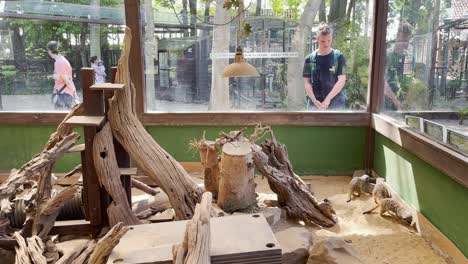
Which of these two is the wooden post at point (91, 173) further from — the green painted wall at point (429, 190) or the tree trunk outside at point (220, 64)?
the green painted wall at point (429, 190)

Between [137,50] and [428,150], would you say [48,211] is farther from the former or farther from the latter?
[428,150]

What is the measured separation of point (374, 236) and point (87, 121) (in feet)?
8.08

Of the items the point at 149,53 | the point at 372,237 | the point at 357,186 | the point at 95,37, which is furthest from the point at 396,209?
the point at 95,37

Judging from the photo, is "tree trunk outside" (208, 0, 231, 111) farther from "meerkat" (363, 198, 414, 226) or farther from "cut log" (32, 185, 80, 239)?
"cut log" (32, 185, 80, 239)

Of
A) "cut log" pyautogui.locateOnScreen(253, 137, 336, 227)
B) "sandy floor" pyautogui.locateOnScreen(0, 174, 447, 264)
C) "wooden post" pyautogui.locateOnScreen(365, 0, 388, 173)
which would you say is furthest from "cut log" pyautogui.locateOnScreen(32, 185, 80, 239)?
"wooden post" pyautogui.locateOnScreen(365, 0, 388, 173)

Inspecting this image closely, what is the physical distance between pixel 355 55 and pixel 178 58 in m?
2.21

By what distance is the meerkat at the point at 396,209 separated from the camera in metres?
3.56

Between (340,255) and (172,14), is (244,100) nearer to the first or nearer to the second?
(172,14)

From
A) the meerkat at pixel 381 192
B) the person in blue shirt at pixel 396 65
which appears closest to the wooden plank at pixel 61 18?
the person in blue shirt at pixel 396 65

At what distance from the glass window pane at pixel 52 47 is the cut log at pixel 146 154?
2141 millimetres

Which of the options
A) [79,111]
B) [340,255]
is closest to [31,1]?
[79,111]

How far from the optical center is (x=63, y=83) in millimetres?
5109

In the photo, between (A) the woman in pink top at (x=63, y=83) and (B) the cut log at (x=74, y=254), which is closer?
(B) the cut log at (x=74, y=254)

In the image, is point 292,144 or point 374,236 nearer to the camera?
point 374,236
